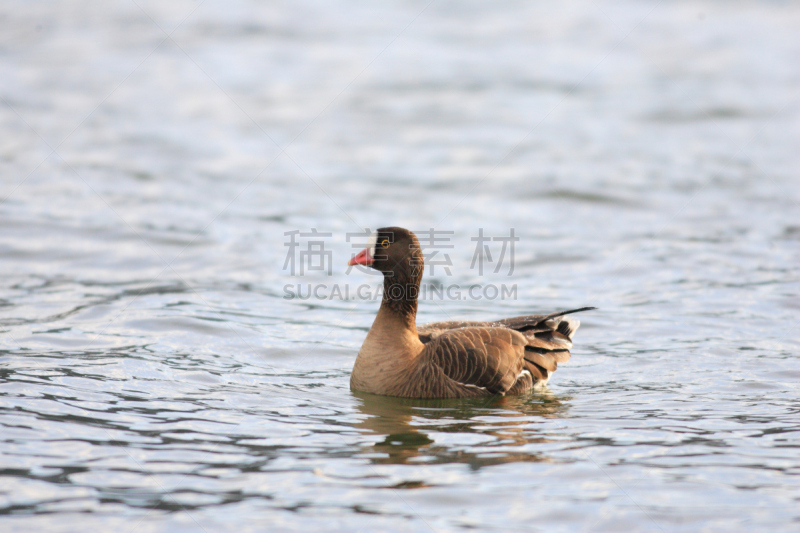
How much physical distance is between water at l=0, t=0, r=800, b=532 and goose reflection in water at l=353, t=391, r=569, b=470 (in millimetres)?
39

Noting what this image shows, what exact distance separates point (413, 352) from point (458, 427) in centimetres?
127

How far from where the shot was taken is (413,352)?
8836 millimetres

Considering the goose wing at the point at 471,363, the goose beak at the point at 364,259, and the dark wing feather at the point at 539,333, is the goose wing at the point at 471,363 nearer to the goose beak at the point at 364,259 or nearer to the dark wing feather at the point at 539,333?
the dark wing feather at the point at 539,333

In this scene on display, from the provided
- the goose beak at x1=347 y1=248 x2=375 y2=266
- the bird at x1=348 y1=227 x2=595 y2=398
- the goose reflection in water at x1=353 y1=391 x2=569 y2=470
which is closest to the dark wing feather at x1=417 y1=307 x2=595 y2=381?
the bird at x1=348 y1=227 x2=595 y2=398

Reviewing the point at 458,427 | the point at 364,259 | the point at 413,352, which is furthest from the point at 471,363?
the point at 364,259

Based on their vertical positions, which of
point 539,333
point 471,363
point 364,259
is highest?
point 364,259

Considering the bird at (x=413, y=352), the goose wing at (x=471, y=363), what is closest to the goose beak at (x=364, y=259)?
the bird at (x=413, y=352)

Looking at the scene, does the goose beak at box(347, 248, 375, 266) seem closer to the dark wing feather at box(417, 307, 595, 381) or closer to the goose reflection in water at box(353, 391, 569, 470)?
the dark wing feather at box(417, 307, 595, 381)

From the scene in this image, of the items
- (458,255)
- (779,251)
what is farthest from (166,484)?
(779,251)

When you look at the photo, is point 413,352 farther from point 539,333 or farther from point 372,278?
point 372,278

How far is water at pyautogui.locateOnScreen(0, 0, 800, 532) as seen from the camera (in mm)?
6418

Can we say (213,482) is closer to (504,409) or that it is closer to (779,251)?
(504,409)

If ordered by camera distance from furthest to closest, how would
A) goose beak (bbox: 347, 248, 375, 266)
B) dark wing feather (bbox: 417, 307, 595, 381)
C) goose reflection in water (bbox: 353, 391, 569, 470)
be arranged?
1. dark wing feather (bbox: 417, 307, 595, 381)
2. goose beak (bbox: 347, 248, 375, 266)
3. goose reflection in water (bbox: 353, 391, 569, 470)

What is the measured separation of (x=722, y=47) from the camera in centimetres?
2952
